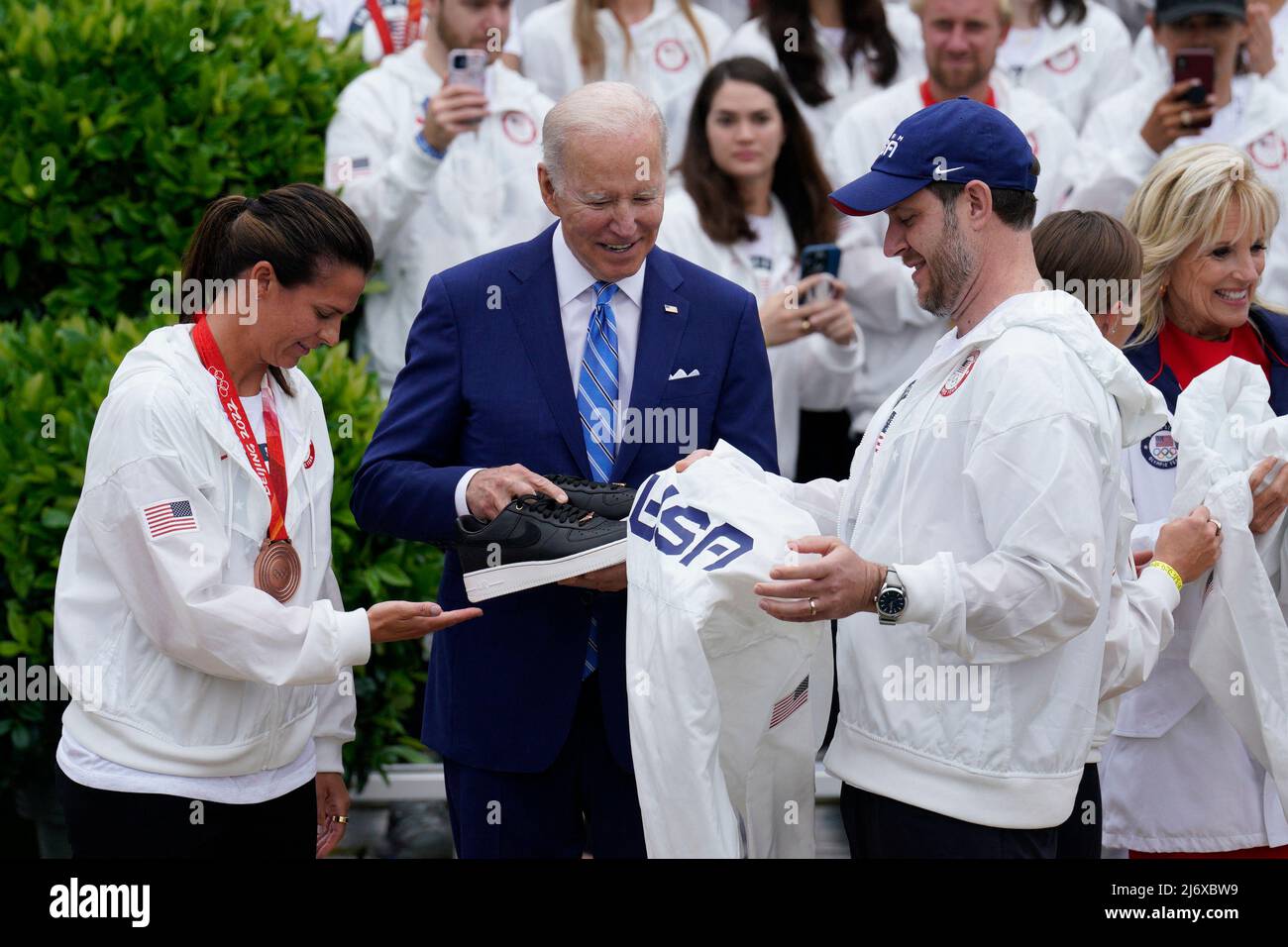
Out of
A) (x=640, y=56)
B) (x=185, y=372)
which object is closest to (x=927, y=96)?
(x=640, y=56)

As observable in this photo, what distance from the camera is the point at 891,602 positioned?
2.97 metres

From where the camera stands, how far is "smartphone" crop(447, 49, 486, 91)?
18.5ft

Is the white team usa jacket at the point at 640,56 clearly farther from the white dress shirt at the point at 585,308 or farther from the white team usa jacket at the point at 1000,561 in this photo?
the white team usa jacket at the point at 1000,561

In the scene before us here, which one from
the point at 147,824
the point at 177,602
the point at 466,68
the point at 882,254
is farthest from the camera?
the point at 882,254

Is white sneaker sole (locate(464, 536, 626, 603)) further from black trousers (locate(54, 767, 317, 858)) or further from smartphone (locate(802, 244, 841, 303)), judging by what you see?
smartphone (locate(802, 244, 841, 303))

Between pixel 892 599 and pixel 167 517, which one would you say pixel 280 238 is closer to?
pixel 167 517

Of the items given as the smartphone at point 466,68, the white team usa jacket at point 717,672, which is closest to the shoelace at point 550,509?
the white team usa jacket at point 717,672

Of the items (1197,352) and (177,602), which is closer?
(177,602)

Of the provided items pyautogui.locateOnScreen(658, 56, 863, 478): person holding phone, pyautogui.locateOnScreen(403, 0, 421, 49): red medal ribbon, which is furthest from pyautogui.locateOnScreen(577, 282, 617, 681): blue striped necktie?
pyautogui.locateOnScreen(403, 0, 421, 49): red medal ribbon

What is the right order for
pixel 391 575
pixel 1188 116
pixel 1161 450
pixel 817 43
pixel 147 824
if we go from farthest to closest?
pixel 817 43
pixel 1188 116
pixel 391 575
pixel 1161 450
pixel 147 824

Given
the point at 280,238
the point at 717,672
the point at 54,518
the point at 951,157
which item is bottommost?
the point at 717,672

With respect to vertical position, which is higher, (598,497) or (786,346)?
(786,346)

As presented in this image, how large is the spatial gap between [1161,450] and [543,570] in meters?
1.66

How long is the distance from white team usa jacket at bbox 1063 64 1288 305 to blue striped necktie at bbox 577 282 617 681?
2.86m
